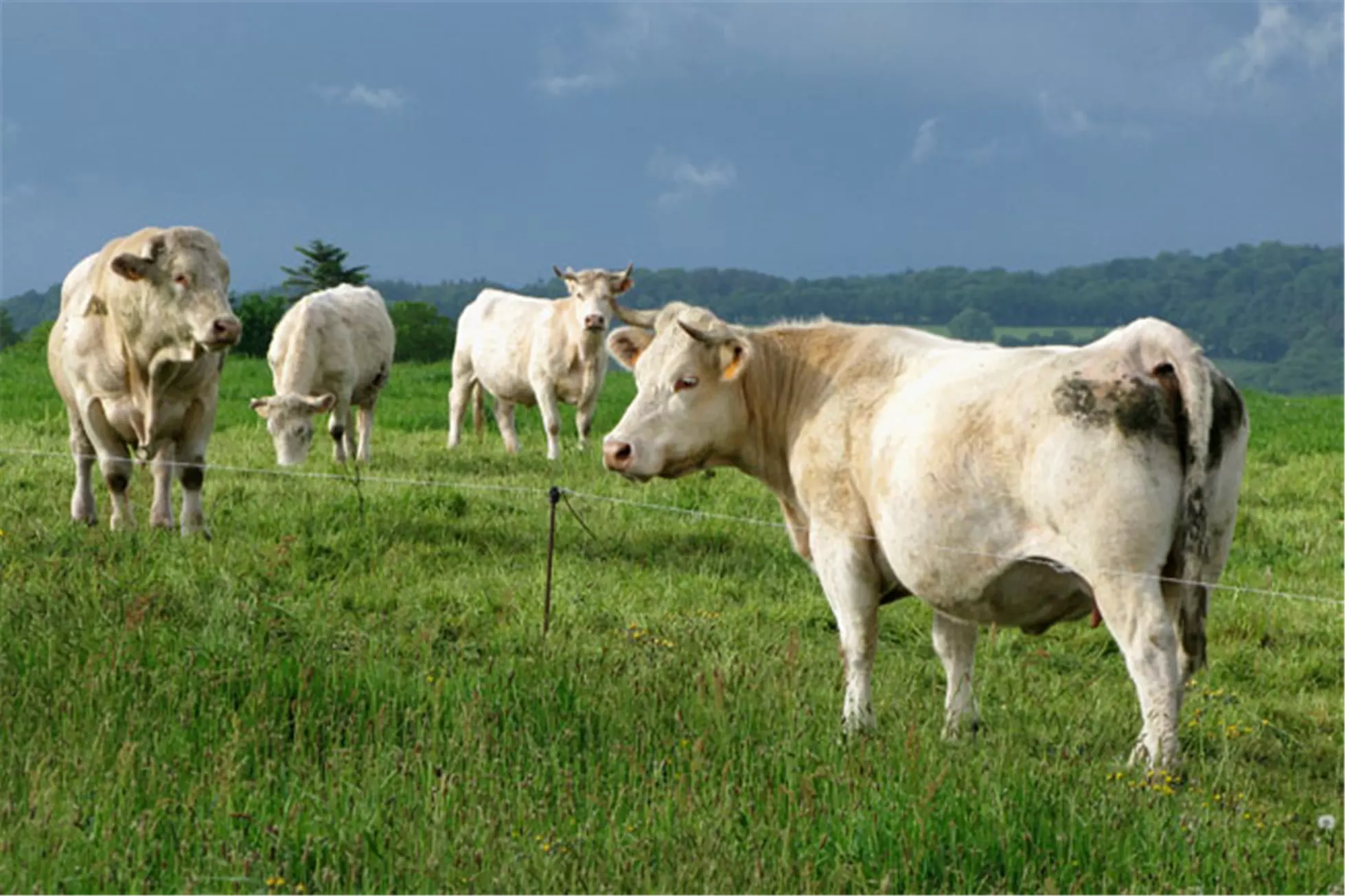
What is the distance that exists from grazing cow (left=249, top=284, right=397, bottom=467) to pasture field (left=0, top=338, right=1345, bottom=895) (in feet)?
16.3

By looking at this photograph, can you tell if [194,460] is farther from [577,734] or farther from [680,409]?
[577,734]

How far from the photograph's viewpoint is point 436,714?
570 centimetres

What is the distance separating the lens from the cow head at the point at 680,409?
23.3 ft

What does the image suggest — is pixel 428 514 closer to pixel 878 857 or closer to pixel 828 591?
pixel 828 591

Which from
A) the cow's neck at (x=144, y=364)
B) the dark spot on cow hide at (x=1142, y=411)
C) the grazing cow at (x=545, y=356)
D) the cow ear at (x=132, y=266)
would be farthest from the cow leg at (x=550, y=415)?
the dark spot on cow hide at (x=1142, y=411)

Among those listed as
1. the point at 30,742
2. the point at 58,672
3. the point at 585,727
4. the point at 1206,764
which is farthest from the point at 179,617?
the point at 1206,764

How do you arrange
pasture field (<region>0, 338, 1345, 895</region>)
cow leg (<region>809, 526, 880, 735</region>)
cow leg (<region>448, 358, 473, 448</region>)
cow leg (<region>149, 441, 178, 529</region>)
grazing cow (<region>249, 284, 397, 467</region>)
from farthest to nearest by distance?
1. cow leg (<region>448, 358, 473, 448</region>)
2. grazing cow (<region>249, 284, 397, 467</region>)
3. cow leg (<region>149, 441, 178, 529</region>)
4. cow leg (<region>809, 526, 880, 735</region>)
5. pasture field (<region>0, 338, 1345, 895</region>)

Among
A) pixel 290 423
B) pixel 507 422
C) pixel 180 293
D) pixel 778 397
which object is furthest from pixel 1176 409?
pixel 507 422

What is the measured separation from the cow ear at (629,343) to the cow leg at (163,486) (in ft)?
13.7

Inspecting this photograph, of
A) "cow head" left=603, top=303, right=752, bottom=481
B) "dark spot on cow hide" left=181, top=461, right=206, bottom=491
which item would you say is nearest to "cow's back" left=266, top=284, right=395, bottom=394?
"dark spot on cow hide" left=181, top=461, right=206, bottom=491

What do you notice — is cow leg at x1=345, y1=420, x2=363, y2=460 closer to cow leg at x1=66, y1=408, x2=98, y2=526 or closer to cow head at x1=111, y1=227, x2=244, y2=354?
cow leg at x1=66, y1=408, x2=98, y2=526

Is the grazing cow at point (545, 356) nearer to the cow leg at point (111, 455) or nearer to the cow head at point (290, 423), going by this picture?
the cow head at point (290, 423)

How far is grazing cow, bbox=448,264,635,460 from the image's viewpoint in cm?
1802

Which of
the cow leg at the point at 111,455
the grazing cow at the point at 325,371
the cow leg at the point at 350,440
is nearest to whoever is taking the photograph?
the cow leg at the point at 111,455
